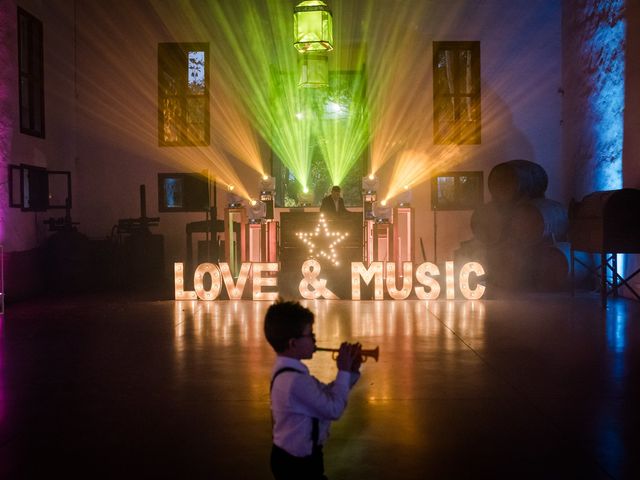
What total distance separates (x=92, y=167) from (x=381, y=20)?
271 inches

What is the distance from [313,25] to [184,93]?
7.33 m

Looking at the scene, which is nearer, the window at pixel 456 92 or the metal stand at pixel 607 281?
the metal stand at pixel 607 281

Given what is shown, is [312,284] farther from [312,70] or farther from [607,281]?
[607,281]

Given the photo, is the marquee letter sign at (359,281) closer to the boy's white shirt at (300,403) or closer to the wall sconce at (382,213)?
the wall sconce at (382,213)

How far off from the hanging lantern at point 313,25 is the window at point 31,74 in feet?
18.5

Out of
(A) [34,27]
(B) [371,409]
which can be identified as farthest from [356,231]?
(B) [371,409]

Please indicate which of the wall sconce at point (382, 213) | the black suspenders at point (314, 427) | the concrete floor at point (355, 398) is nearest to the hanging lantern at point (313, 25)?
the concrete floor at point (355, 398)

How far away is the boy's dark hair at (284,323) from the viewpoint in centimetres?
298

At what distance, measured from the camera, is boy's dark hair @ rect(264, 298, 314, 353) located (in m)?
2.98

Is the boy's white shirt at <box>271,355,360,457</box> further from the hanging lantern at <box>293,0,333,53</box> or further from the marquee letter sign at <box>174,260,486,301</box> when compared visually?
the marquee letter sign at <box>174,260,486,301</box>

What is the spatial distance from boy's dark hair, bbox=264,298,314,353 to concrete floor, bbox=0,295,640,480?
99 cm

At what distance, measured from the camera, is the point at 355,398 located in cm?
518

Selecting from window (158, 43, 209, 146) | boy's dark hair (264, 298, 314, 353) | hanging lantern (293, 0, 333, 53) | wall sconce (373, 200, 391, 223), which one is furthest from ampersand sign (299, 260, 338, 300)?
boy's dark hair (264, 298, 314, 353)

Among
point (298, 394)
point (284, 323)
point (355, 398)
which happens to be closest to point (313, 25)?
point (355, 398)
